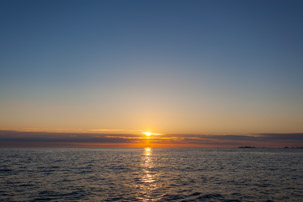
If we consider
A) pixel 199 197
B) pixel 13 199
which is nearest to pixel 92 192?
pixel 13 199

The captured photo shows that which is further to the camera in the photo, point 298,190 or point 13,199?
point 298,190

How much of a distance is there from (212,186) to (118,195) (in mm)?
13148

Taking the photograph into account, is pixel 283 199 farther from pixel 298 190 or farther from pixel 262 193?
pixel 298 190

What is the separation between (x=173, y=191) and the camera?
29719 mm

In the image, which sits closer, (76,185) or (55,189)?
(55,189)

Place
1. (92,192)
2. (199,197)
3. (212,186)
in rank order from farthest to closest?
(212,186) → (92,192) → (199,197)

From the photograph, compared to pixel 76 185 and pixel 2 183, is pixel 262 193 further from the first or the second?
pixel 2 183

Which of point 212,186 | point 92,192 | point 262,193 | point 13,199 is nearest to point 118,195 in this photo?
point 92,192

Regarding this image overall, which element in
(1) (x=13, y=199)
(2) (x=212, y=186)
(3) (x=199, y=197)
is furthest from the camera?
(2) (x=212, y=186)

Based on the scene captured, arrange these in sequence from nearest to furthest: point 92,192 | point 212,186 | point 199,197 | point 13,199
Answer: point 13,199 → point 199,197 → point 92,192 → point 212,186

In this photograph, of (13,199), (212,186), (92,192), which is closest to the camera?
(13,199)

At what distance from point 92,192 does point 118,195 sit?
140 inches

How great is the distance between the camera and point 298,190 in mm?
30672

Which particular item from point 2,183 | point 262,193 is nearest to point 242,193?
point 262,193
